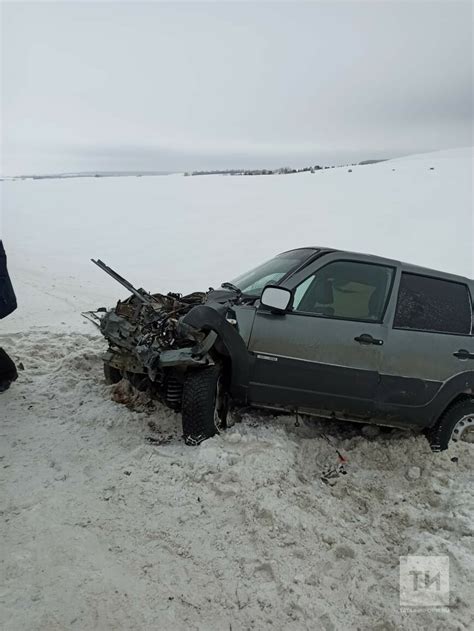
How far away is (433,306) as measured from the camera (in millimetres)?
4387

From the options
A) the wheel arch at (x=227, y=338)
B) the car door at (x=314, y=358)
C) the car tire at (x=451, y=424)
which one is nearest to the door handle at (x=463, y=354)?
the car tire at (x=451, y=424)

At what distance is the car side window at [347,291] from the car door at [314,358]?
0.02 meters

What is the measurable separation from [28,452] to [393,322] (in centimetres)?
315

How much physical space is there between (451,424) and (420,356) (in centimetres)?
68

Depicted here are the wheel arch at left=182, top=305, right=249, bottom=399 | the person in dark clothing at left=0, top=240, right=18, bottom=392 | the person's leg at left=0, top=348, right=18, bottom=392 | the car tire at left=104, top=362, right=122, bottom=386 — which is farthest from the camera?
the car tire at left=104, top=362, right=122, bottom=386

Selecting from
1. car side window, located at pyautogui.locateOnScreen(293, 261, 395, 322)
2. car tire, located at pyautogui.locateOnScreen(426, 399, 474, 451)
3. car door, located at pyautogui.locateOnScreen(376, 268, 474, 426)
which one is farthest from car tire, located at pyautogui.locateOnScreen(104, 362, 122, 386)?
car tire, located at pyautogui.locateOnScreen(426, 399, 474, 451)

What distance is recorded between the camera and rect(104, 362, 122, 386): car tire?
5.02m

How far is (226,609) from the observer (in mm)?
2643

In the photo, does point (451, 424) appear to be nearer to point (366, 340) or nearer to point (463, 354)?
point (463, 354)

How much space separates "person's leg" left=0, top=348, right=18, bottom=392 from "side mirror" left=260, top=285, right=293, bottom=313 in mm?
2717

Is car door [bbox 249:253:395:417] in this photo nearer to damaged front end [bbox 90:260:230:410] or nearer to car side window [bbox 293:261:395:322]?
car side window [bbox 293:261:395:322]

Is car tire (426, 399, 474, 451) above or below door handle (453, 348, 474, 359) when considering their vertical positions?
below

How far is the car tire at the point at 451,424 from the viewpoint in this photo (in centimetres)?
430

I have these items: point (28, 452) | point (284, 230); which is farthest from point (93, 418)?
point (284, 230)
